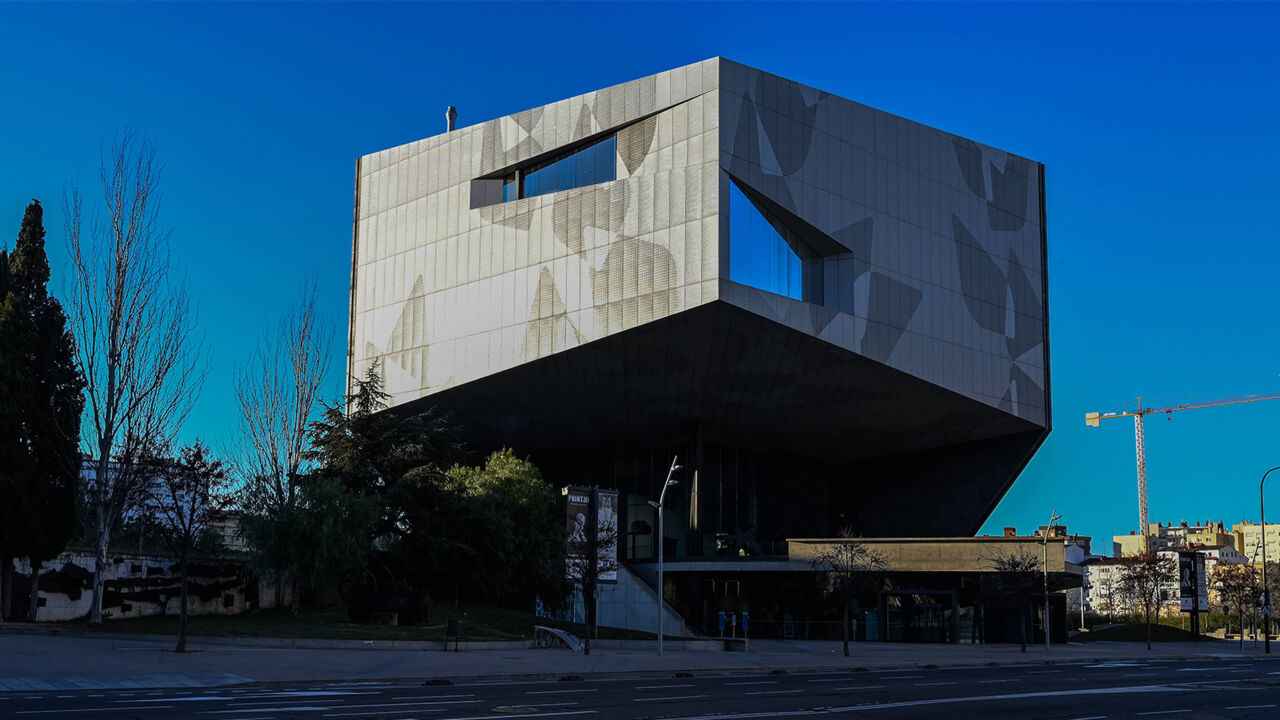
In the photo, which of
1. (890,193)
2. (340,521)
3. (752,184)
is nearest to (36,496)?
(340,521)

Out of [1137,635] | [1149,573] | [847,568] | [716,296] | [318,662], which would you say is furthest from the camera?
[1137,635]

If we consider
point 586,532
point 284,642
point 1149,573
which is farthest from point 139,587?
point 1149,573

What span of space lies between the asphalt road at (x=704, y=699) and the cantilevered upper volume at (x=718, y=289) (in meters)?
24.3

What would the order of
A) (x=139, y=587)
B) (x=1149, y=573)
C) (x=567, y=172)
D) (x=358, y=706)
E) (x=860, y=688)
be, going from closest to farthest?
1. (x=358, y=706)
2. (x=860, y=688)
3. (x=139, y=587)
4. (x=567, y=172)
5. (x=1149, y=573)

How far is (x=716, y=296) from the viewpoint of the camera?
48.1 metres

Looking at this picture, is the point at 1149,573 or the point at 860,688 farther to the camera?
the point at 1149,573

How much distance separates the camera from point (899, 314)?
55531mm

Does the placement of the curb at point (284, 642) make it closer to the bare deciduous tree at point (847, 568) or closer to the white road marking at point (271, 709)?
the bare deciduous tree at point (847, 568)

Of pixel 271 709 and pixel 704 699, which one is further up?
pixel 271 709

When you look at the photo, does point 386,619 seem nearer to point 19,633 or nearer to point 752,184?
point 19,633

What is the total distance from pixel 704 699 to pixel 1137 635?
60.2 metres

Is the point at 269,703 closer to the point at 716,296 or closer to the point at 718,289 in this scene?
the point at 716,296

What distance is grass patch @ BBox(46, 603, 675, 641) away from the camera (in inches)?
1404

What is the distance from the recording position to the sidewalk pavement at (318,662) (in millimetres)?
22547
